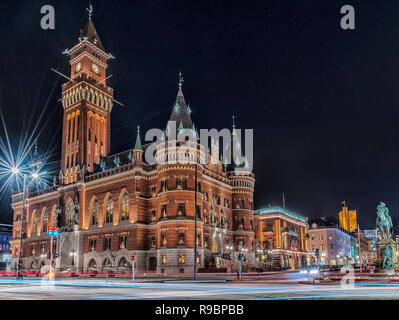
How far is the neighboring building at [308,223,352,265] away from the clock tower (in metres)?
80.4

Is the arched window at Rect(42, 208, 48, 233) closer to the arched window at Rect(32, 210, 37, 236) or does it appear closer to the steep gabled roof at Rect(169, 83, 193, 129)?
the arched window at Rect(32, 210, 37, 236)

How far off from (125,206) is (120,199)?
159 centimetres

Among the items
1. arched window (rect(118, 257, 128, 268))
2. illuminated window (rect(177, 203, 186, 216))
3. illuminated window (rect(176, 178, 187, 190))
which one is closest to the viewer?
illuminated window (rect(177, 203, 186, 216))

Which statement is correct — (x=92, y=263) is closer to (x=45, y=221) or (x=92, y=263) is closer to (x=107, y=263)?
(x=107, y=263)

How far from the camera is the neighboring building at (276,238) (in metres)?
94.7

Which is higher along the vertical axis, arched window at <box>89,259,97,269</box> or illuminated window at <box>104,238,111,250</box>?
illuminated window at <box>104,238,111,250</box>

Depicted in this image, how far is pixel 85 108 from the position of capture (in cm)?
8394

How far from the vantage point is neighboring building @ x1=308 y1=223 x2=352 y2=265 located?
13412 cm

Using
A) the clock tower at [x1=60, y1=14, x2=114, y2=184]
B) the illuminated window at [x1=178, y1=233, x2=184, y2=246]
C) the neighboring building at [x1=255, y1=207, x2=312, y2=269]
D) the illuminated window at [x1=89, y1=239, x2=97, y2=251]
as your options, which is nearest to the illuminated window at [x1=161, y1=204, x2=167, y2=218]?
the illuminated window at [x1=178, y1=233, x2=184, y2=246]

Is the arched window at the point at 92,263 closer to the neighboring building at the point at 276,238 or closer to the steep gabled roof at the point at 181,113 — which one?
the steep gabled roof at the point at 181,113

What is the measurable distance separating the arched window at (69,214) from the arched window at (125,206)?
11783mm

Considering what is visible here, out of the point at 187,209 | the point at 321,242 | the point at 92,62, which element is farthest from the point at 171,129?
the point at 321,242

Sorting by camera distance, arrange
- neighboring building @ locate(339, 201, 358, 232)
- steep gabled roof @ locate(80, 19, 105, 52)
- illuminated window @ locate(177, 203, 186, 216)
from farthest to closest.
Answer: neighboring building @ locate(339, 201, 358, 232)
steep gabled roof @ locate(80, 19, 105, 52)
illuminated window @ locate(177, 203, 186, 216)
